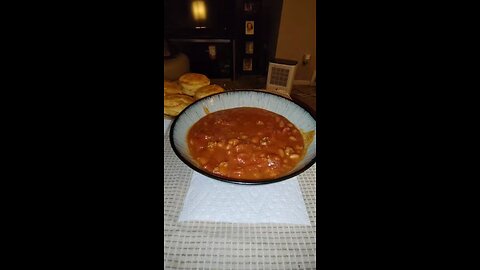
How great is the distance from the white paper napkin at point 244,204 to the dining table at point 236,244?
0.11ft

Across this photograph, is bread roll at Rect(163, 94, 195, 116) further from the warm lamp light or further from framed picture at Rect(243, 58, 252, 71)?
framed picture at Rect(243, 58, 252, 71)

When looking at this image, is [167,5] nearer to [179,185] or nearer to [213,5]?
[213,5]

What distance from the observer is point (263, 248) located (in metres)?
1.27

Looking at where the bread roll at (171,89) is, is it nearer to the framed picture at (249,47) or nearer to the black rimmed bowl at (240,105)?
the black rimmed bowl at (240,105)

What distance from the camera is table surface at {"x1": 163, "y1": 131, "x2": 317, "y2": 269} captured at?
1.21 m

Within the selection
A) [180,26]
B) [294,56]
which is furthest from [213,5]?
[294,56]

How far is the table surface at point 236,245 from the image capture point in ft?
3.96

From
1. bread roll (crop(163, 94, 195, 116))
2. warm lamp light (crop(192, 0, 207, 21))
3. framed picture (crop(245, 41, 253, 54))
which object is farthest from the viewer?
framed picture (crop(245, 41, 253, 54))

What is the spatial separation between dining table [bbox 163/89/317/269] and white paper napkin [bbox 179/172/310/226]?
1.3 inches

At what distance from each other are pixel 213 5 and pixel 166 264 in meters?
6.75

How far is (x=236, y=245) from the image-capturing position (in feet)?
4.20

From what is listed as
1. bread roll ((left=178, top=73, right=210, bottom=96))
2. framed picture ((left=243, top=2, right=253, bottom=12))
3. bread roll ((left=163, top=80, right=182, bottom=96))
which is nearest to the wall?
framed picture ((left=243, top=2, right=253, bottom=12))

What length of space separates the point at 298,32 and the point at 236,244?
22.7 feet

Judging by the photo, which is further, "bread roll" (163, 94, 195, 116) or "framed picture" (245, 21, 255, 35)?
"framed picture" (245, 21, 255, 35)
